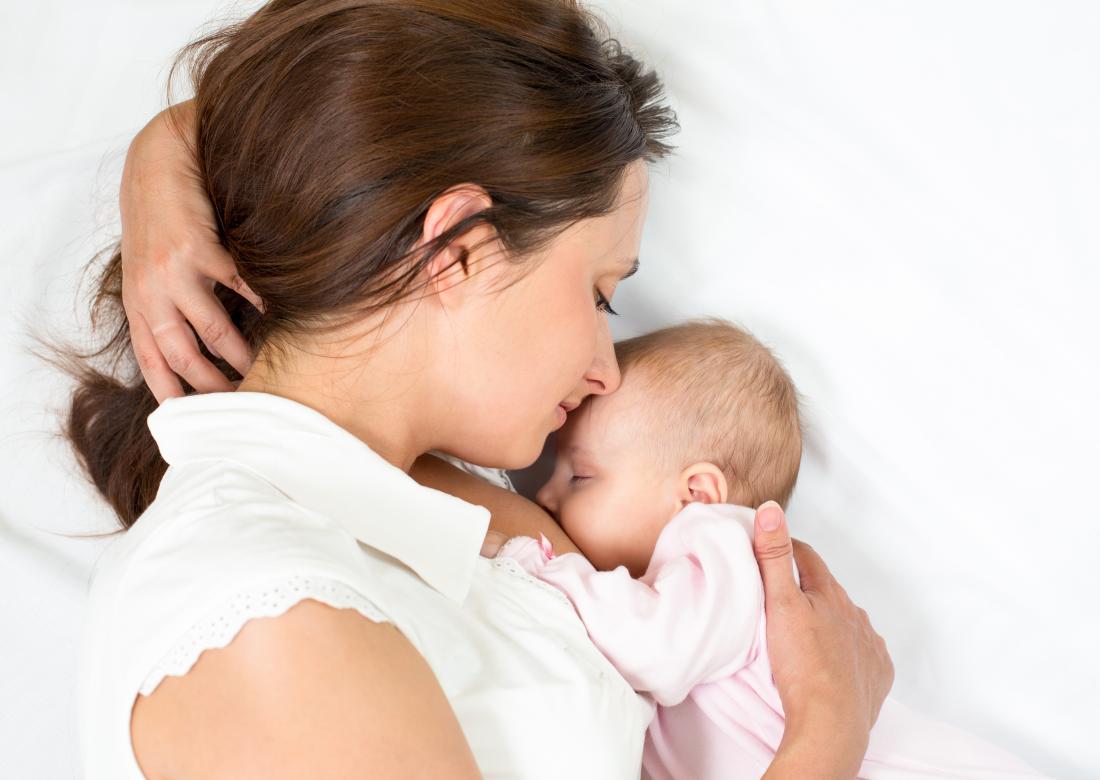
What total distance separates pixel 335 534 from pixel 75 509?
37.8 inches

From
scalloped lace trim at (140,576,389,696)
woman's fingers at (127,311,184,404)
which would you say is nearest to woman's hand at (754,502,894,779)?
scalloped lace trim at (140,576,389,696)

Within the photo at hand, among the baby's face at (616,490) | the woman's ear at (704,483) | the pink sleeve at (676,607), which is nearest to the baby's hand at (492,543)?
the pink sleeve at (676,607)

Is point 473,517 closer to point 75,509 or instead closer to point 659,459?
point 659,459

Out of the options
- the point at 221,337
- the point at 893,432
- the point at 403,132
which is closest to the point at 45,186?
the point at 221,337

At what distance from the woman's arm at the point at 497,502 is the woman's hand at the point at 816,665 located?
0.32 m

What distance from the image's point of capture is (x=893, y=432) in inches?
68.9

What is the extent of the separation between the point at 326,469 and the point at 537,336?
0.31 m

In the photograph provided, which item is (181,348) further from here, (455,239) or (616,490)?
(616,490)

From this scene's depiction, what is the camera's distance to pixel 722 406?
1656mm

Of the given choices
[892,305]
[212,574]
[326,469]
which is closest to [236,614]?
[212,574]

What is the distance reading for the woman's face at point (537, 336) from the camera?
1.32m

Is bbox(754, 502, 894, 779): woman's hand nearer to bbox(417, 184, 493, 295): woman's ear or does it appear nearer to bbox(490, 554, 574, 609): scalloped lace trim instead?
bbox(490, 554, 574, 609): scalloped lace trim

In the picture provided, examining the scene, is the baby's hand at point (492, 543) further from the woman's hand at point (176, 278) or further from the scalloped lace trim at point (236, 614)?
the scalloped lace trim at point (236, 614)

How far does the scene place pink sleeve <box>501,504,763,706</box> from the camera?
4.58 ft
